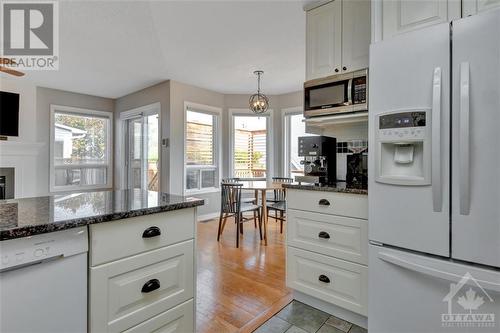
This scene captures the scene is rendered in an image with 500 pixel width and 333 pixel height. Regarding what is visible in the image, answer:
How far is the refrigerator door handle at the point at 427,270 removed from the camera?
1.11m

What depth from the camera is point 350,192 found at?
1690 mm

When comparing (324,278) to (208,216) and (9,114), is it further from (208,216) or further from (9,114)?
(9,114)

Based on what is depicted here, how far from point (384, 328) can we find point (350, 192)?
0.79 metres

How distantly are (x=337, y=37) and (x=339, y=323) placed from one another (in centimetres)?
219

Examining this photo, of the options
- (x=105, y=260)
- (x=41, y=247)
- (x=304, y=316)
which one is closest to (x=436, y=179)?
(x=304, y=316)

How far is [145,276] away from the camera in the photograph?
1155 millimetres

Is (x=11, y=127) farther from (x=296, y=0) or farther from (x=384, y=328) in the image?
(x=384, y=328)

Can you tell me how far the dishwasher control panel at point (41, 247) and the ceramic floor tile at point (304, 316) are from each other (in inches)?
56.7

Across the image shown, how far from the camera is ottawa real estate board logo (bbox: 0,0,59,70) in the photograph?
2.40 metres

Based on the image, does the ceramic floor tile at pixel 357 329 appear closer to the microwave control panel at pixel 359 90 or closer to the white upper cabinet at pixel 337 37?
the microwave control panel at pixel 359 90

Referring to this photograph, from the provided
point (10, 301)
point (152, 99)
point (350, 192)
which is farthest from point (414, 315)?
point (152, 99)

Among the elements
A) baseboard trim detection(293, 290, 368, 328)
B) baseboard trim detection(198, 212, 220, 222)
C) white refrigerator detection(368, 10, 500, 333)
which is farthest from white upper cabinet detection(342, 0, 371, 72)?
baseboard trim detection(198, 212, 220, 222)

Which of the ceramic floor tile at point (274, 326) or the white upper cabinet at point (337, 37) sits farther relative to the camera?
the white upper cabinet at point (337, 37)

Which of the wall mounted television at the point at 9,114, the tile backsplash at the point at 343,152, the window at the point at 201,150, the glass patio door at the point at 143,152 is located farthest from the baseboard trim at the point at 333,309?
the wall mounted television at the point at 9,114
